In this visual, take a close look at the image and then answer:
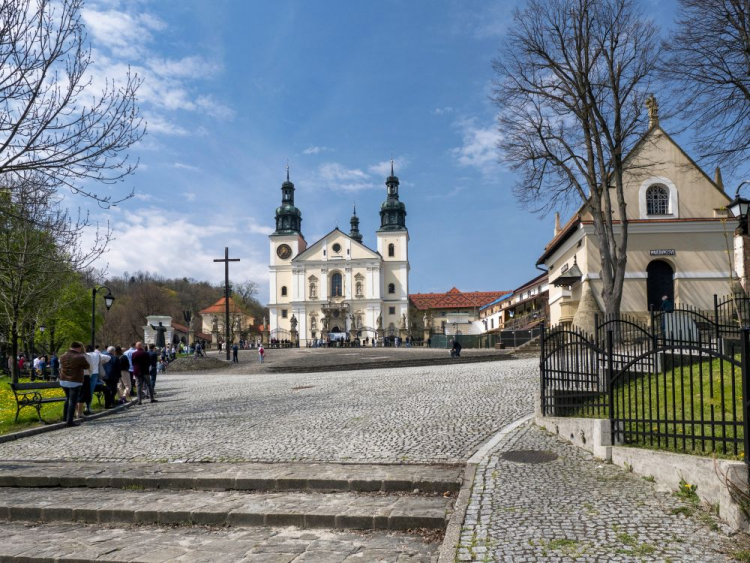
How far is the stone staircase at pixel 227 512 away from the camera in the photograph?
5652 millimetres

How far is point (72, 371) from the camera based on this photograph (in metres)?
12.2

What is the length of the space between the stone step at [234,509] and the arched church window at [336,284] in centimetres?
8004

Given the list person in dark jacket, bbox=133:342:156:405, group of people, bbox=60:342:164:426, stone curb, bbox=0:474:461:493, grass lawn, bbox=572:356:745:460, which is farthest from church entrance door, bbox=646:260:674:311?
stone curb, bbox=0:474:461:493

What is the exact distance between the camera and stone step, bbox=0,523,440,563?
17.7ft

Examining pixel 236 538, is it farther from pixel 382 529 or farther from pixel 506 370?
pixel 506 370

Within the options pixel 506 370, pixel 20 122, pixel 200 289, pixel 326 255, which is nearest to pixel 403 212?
pixel 326 255

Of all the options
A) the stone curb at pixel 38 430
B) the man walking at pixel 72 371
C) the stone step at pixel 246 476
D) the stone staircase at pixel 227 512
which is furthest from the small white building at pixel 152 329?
the stone staircase at pixel 227 512

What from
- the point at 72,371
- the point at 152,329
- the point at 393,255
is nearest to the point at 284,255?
the point at 393,255

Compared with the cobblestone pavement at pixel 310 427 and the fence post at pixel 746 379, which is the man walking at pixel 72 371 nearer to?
the cobblestone pavement at pixel 310 427

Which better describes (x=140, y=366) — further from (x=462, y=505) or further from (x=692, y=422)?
(x=692, y=422)

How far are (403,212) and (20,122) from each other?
84.7 meters

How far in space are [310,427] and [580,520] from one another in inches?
252

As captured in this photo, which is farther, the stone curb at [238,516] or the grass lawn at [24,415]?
the grass lawn at [24,415]

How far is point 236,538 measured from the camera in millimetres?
5988
